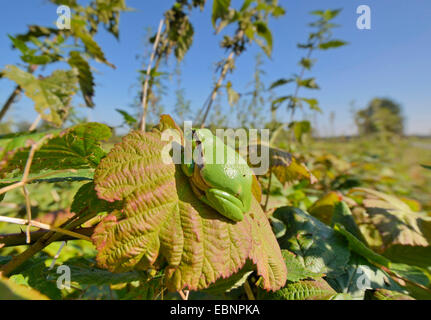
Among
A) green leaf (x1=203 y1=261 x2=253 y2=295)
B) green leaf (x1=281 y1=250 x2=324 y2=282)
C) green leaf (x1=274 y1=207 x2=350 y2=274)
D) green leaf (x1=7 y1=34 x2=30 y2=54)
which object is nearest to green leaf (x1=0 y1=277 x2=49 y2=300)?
green leaf (x1=203 y1=261 x2=253 y2=295)

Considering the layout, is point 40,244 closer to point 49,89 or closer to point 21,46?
point 49,89

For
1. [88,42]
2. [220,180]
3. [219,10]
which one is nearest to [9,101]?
[88,42]

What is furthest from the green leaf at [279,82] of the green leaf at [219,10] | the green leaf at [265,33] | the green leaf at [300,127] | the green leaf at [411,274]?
the green leaf at [411,274]

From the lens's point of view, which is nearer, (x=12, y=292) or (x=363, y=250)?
(x=12, y=292)

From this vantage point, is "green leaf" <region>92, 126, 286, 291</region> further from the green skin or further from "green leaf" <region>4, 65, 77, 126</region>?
"green leaf" <region>4, 65, 77, 126</region>

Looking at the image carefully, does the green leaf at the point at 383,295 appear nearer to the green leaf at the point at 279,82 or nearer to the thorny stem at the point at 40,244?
the thorny stem at the point at 40,244

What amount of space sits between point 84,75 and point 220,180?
132 cm

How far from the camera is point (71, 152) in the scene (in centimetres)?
49

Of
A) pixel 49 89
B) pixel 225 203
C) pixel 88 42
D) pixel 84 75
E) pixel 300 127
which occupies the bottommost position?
pixel 225 203

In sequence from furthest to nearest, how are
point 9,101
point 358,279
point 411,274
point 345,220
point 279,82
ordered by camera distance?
1. point 279,82
2. point 9,101
3. point 345,220
4. point 411,274
5. point 358,279

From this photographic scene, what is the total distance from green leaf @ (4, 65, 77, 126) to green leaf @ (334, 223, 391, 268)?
1248 mm

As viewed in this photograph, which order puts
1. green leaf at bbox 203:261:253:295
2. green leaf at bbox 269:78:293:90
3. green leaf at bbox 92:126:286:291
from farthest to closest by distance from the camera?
green leaf at bbox 269:78:293:90, green leaf at bbox 203:261:253:295, green leaf at bbox 92:126:286:291

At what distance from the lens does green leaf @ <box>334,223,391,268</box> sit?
27.3 inches
